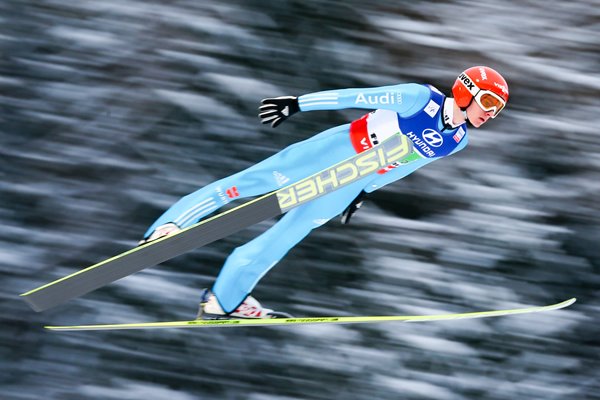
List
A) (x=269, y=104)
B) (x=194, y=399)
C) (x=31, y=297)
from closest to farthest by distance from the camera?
(x=269, y=104) < (x=31, y=297) < (x=194, y=399)

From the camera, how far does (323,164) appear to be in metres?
3.86

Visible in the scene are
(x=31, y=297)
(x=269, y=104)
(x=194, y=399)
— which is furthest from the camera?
(x=194, y=399)

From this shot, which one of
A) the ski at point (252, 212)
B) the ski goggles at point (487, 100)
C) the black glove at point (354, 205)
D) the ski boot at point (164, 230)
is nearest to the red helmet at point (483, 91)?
the ski goggles at point (487, 100)

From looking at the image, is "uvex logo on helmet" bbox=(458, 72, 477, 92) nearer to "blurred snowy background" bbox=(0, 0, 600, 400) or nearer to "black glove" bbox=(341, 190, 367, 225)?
"black glove" bbox=(341, 190, 367, 225)

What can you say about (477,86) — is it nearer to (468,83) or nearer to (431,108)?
(468,83)

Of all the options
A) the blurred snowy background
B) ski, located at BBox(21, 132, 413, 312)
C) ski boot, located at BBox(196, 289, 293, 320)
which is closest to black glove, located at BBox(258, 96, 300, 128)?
ski, located at BBox(21, 132, 413, 312)

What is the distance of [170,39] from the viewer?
16.3ft

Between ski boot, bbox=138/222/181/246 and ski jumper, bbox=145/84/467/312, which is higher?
ski jumper, bbox=145/84/467/312

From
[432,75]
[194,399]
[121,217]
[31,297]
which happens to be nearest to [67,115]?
[121,217]

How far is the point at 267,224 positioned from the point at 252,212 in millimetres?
958

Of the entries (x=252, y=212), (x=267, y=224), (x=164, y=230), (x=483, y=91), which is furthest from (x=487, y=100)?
(x=267, y=224)

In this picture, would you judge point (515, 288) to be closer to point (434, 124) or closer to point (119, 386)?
point (434, 124)

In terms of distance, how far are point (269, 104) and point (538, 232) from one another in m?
1.91

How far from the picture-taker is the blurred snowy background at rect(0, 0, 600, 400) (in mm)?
4805
